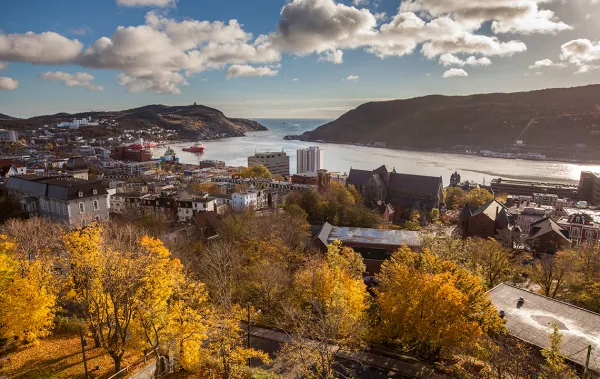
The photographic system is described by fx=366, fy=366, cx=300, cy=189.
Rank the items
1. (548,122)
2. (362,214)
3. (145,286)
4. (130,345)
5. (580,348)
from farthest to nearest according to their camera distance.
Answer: (548,122), (362,214), (580,348), (130,345), (145,286)

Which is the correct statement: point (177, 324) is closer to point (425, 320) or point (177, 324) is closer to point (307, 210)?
point (425, 320)

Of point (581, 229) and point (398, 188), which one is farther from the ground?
point (398, 188)

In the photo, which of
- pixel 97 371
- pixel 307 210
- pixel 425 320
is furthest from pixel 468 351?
pixel 307 210

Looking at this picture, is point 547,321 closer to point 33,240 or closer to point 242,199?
point 33,240

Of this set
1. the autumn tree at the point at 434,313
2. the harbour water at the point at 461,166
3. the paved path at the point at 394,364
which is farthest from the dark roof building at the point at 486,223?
the harbour water at the point at 461,166

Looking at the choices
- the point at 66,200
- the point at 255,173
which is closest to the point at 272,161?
the point at 255,173

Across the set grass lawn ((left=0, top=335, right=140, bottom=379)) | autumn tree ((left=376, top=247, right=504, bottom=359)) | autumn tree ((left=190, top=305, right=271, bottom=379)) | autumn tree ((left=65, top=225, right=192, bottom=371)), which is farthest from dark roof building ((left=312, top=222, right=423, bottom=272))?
autumn tree ((left=65, top=225, right=192, bottom=371))
